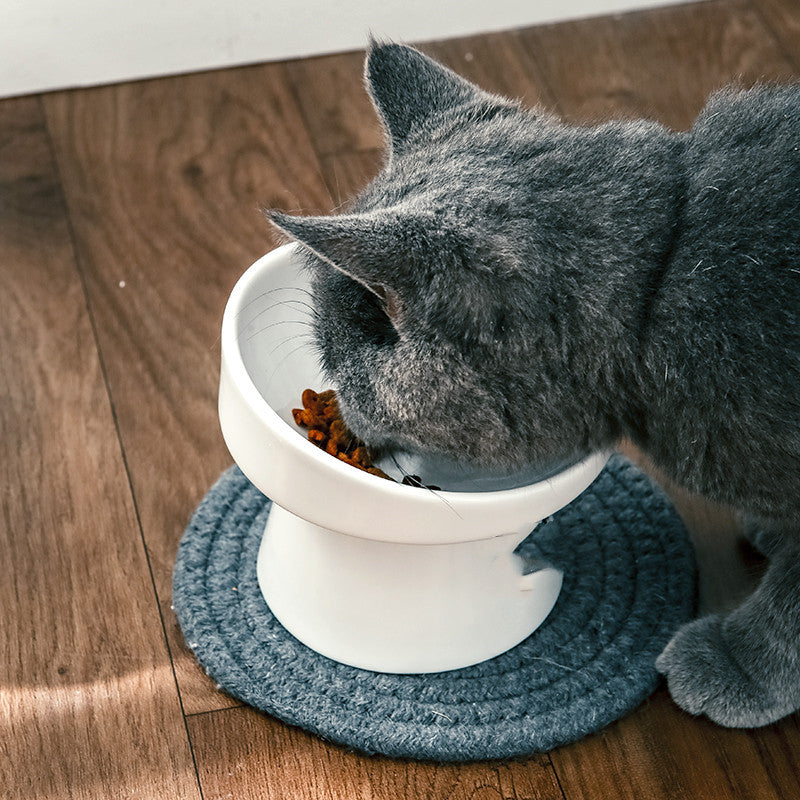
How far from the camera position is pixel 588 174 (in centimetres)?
88

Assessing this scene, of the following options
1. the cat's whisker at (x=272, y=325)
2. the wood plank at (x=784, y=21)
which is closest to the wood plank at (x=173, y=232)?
the cat's whisker at (x=272, y=325)

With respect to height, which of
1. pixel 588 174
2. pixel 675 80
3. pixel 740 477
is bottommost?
pixel 675 80

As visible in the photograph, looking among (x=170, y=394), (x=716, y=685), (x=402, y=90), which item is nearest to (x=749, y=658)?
(x=716, y=685)

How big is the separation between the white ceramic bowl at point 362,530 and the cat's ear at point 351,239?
18 cm

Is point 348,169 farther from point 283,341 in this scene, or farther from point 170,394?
point 283,341

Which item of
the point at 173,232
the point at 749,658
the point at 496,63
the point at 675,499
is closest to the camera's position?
the point at 749,658

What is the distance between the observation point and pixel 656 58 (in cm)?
183

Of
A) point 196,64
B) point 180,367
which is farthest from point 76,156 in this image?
point 180,367

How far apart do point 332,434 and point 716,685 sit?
43 centimetres

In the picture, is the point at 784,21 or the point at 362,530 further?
the point at 784,21

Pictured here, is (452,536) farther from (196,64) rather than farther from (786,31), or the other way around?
(786,31)

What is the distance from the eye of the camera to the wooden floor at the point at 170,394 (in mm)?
1029

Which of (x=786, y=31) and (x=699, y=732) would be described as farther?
(x=786, y=31)

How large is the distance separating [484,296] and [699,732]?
51 centimetres
